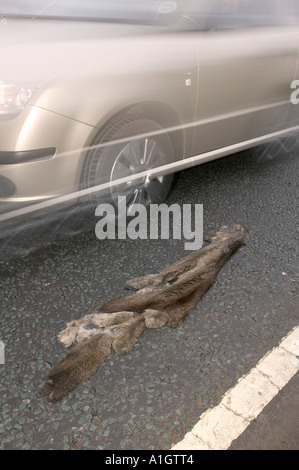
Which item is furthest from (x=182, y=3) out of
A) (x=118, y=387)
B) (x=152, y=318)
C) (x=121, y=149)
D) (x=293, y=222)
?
(x=118, y=387)

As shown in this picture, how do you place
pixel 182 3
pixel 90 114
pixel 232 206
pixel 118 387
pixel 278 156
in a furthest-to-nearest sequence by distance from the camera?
pixel 278 156, pixel 232 206, pixel 182 3, pixel 90 114, pixel 118 387

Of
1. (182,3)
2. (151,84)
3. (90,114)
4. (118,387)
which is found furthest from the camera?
(182,3)

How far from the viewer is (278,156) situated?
4305mm

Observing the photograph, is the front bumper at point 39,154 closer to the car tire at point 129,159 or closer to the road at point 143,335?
the car tire at point 129,159

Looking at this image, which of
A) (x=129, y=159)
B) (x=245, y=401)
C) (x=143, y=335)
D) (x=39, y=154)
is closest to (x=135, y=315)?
(x=143, y=335)

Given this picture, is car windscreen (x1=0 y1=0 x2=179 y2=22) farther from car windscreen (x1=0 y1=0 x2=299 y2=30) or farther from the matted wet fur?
the matted wet fur

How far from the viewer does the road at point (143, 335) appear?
1.63 m

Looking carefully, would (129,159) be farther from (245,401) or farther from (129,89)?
(245,401)

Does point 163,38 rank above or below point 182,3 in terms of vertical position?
below

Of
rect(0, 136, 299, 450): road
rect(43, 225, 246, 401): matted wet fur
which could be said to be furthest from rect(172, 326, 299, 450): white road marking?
rect(43, 225, 246, 401): matted wet fur

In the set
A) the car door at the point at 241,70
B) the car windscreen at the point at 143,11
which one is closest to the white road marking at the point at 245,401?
the car door at the point at 241,70

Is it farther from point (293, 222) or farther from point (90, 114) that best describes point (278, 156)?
point (90, 114)

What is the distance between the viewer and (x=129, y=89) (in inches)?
101
